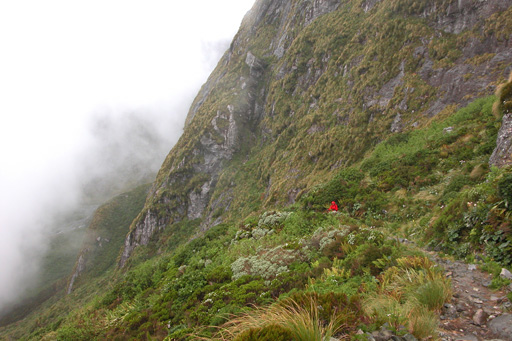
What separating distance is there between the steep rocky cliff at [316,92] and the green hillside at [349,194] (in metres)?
0.19

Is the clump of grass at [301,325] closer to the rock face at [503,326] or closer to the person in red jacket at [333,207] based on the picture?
the rock face at [503,326]

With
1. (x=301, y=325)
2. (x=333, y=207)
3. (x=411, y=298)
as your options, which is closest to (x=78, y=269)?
(x=333, y=207)

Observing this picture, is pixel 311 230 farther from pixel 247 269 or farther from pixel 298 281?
pixel 298 281

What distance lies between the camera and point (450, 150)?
1293 cm

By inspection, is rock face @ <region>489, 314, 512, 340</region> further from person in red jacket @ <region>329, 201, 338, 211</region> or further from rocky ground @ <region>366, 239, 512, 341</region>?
person in red jacket @ <region>329, 201, 338, 211</region>

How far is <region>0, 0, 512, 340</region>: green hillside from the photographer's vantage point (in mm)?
5031

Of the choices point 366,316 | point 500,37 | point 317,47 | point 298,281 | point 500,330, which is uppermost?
point 317,47

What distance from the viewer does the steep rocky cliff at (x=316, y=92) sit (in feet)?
67.4

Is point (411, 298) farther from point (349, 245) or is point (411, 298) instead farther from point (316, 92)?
point (316, 92)

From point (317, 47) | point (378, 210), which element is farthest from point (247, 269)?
point (317, 47)

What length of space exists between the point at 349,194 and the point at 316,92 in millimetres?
24986

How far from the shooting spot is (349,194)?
14500mm

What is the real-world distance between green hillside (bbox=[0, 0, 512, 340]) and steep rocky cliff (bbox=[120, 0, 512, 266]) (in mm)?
194

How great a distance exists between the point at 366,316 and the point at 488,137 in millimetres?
12202
